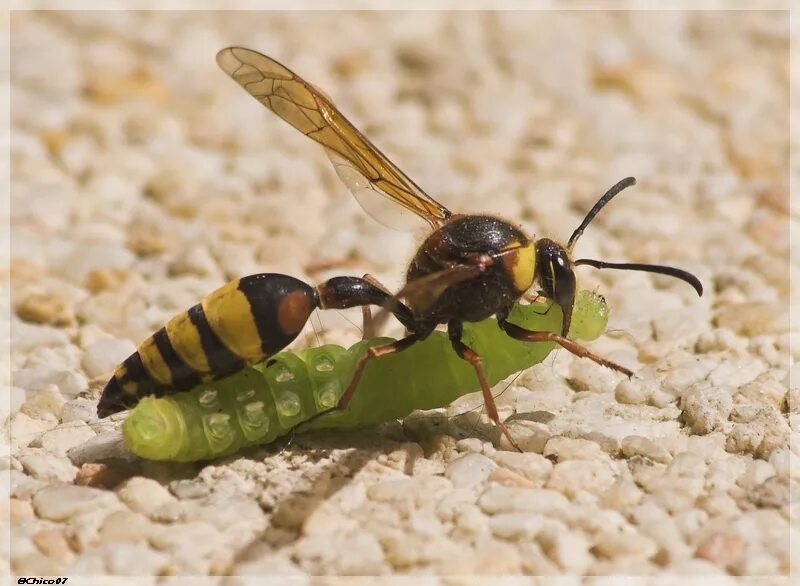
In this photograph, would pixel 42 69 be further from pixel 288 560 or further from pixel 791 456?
pixel 791 456

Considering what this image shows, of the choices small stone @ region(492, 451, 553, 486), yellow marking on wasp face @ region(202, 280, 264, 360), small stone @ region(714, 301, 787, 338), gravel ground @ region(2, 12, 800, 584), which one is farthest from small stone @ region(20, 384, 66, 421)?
small stone @ region(714, 301, 787, 338)

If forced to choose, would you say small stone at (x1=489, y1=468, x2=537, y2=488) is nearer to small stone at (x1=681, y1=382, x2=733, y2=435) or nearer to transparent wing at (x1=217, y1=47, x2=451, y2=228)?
small stone at (x1=681, y1=382, x2=733, y2=435)

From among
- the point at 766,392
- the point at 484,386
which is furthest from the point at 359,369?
the point at 766,392

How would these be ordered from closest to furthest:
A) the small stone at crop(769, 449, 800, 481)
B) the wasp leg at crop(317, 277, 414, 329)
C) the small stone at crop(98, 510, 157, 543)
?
the small stone at crop(98, 510, 157, 543)
the small stone at crop(769, 449, 800, 481)
the wasp leg at crop(317, 277, 414, 329)

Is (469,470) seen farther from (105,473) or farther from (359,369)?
(105,473)

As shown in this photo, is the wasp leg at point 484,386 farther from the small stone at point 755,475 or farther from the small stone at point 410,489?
the small stone at point 755,475
